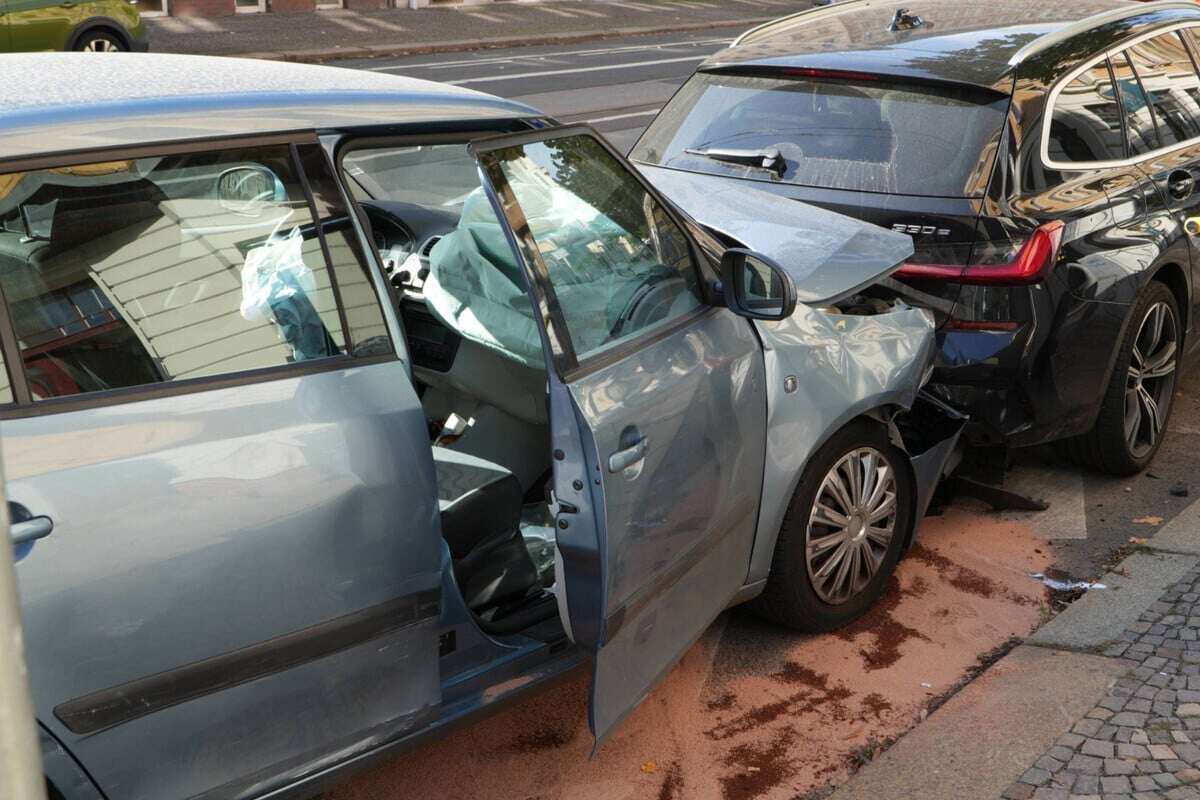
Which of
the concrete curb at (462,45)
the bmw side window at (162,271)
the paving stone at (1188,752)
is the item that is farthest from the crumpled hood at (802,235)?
the concrete curb at (462,45)

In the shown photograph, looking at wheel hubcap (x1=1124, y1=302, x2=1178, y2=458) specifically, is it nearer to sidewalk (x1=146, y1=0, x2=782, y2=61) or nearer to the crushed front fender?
the crushed front fender

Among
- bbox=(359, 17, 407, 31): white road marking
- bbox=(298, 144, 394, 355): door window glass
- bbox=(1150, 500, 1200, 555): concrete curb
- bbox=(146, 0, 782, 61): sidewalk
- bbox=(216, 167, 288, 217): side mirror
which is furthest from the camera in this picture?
bbox=(359, 17, 407, 31): white road marking

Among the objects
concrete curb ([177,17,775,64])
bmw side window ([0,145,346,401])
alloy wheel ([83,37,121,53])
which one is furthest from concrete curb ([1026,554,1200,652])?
concrete curb ([177,17,775,64])

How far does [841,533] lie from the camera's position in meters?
4.53

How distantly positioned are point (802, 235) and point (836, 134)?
36.6 inches

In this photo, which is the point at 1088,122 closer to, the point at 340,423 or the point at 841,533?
the point at 841,533

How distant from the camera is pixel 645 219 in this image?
3947 mm

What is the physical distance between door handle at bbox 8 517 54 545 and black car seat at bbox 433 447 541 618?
125 cm

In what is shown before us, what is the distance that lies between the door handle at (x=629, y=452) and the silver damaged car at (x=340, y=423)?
0.04 feet

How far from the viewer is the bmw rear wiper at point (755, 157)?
5.57 meters

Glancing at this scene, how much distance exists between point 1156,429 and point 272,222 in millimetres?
4038

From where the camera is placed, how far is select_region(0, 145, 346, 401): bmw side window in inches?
112

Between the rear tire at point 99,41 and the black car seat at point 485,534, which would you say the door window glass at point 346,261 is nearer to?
the black car seat at point 485,534

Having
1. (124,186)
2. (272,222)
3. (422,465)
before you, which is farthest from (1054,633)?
(124,186)
